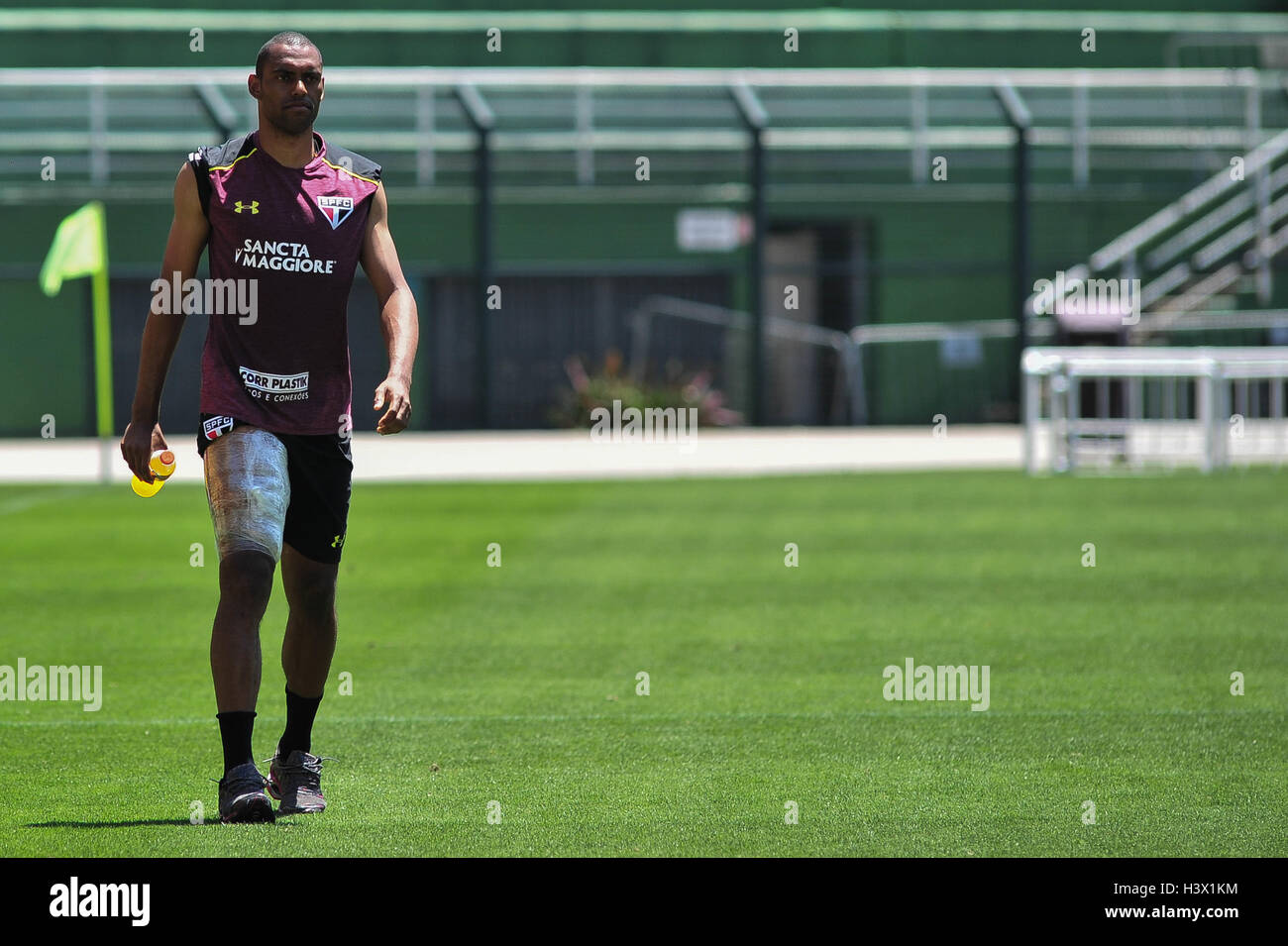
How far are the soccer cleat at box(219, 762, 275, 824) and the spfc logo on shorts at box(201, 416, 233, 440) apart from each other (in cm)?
92

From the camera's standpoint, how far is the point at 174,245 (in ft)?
18.3

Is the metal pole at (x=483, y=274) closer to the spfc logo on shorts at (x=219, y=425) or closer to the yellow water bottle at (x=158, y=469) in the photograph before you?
the yellow water bottle at (x=158, y=469)

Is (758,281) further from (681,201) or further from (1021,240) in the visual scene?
(1021,240)

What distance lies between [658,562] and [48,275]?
7.83m

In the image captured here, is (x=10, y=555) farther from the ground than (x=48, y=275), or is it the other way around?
(x=48, y=275)

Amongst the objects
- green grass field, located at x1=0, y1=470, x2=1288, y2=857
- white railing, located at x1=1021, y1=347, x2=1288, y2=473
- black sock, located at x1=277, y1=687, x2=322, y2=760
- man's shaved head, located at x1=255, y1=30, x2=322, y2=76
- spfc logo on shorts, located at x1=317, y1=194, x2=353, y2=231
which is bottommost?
green grass field, located at x1=0, y1=470, x2=1288, y2=857

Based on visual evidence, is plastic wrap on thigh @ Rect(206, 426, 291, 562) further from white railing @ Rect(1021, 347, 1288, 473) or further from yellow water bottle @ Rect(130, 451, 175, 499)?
white railing @ Rect(1021, 347, 1288, 473)

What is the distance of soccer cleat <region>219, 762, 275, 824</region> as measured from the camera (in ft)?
18.0

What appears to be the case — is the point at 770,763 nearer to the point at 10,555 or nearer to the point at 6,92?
the point at 10,555

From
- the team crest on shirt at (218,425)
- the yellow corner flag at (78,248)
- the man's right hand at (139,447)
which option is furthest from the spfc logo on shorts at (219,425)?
the yellow corner flag at (78,248)

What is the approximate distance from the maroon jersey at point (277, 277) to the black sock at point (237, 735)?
2.64 ft

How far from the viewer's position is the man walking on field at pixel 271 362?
18.1 ft

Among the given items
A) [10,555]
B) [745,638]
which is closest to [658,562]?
[745,638]

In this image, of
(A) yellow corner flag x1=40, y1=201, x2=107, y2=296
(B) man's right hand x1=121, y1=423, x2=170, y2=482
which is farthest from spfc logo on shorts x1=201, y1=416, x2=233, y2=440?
(A) yellow corner flag x1=40, y1=201, x2=107, y2=296
